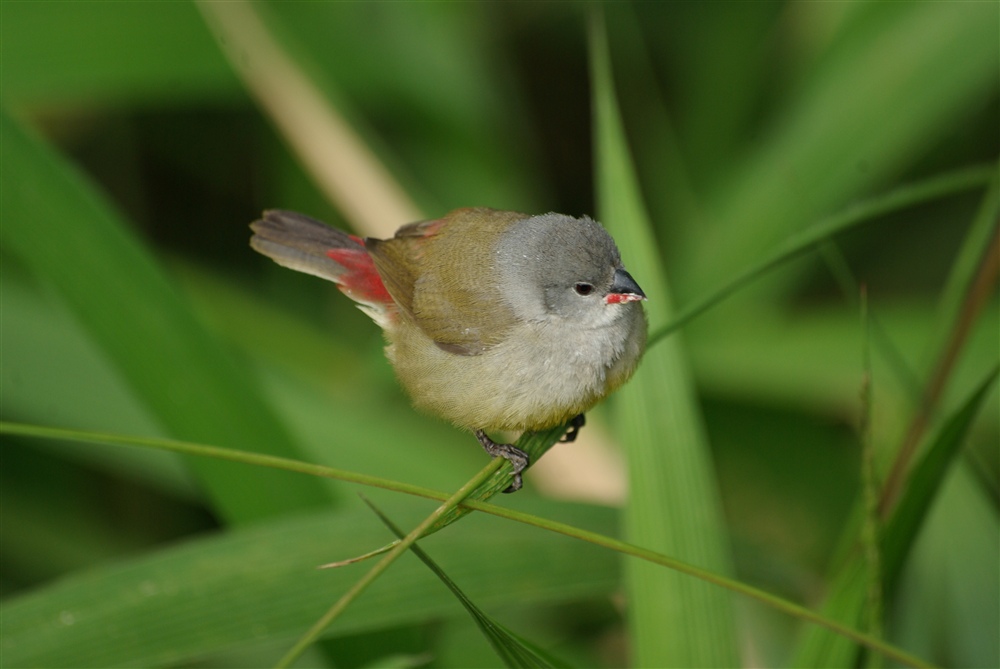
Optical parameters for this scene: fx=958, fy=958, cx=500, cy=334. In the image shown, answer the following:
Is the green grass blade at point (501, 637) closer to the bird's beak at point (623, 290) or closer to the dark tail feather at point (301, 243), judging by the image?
the bird's beak at point (623, 290)

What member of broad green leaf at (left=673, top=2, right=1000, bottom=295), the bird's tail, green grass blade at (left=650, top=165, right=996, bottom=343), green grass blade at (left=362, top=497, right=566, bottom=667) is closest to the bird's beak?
green grass blade at (left=650, top=165, right=996, bottom=343)

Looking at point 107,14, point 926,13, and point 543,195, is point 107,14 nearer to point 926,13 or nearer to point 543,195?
point 543,195

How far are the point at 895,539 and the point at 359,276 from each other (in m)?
1.40

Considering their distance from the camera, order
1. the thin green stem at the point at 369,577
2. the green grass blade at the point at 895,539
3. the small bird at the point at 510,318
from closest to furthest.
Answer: the thin green stem at the point at 369,577 → the green grass blade at the point at 895,539 → the small bird at the point at 510,318

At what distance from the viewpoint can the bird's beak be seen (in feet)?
6.67

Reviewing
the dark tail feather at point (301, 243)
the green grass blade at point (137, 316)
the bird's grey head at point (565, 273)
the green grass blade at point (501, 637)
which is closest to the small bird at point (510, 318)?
the bird's grey head at point (565, 273)

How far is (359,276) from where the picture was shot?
247 centimetres

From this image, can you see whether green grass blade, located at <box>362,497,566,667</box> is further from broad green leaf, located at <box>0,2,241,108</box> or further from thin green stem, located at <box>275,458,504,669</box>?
broad green leaf, located at <box>0,2,241,108</box>

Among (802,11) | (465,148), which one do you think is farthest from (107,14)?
(802,11)

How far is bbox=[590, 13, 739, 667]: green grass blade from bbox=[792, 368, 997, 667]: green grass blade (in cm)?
18

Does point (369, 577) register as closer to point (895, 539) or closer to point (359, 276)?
point (895, 539)

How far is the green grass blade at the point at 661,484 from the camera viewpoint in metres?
1.87

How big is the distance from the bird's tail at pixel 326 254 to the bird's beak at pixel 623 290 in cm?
63

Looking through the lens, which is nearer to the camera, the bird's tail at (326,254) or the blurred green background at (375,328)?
the blurred green background at (375,328)
